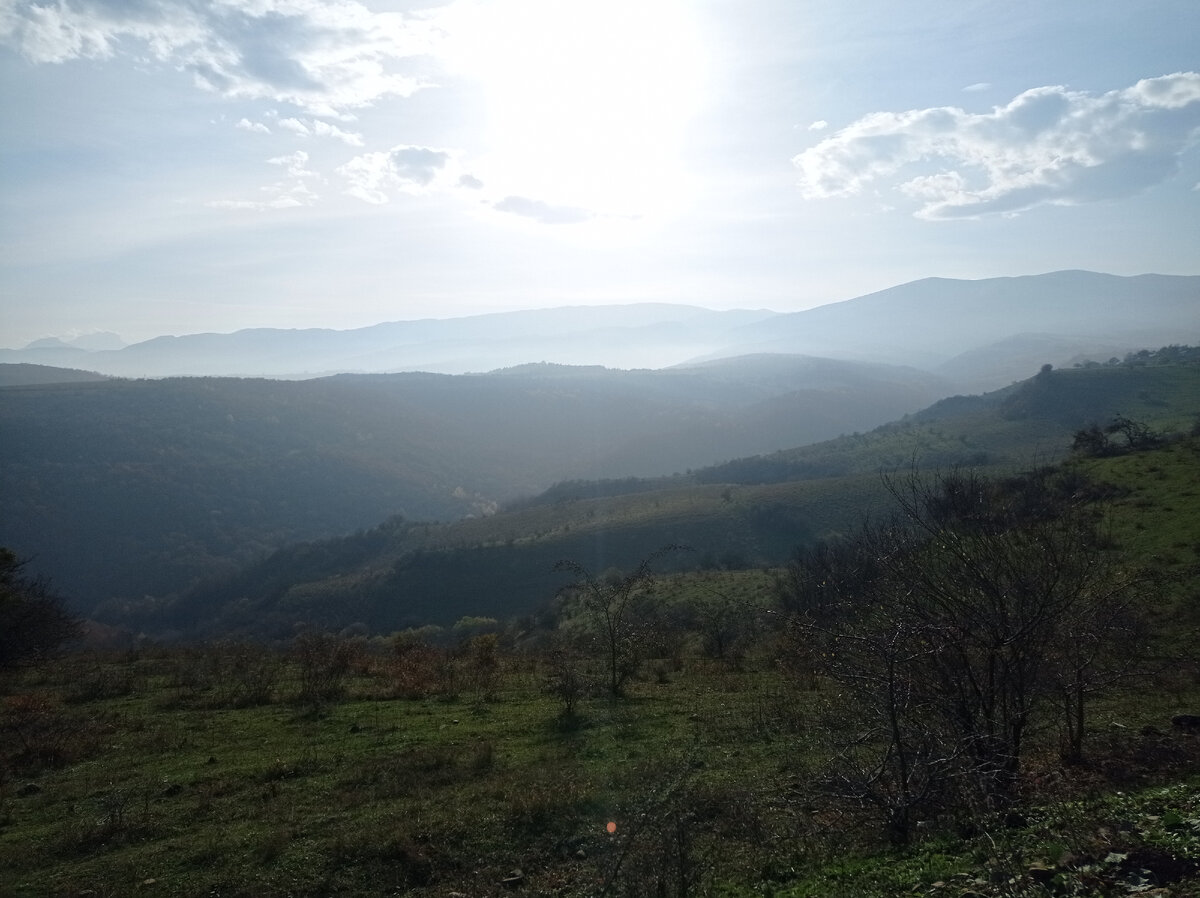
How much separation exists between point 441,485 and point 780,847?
15438cm

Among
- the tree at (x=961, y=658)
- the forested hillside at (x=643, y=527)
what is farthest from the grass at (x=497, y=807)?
the forested hillside at (x=643, y=527)

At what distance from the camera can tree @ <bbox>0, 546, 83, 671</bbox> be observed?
1694 centimetres

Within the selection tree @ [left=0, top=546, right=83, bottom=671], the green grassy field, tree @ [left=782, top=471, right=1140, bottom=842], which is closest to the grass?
the green grassy field

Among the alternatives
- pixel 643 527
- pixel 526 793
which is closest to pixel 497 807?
pixel 526 793

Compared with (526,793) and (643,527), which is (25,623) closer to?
(526,793)

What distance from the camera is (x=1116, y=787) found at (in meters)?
7.76

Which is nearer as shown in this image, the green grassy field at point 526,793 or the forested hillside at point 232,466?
the green grassy field at point 526,793

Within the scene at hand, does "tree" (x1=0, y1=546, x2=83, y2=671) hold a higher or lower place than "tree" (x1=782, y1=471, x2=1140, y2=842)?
lower

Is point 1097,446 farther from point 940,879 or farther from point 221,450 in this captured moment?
point 221,450

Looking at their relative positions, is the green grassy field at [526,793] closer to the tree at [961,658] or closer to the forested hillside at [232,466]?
the tree at [961,658]

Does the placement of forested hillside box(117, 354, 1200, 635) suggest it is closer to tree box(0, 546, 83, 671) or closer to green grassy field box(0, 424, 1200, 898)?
green grassy field box(0, 424, 1200, 898)

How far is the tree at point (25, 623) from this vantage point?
55.6ft

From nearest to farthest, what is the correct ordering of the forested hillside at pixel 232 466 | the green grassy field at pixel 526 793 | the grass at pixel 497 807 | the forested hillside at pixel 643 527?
the green grassy field at pixel 526 793 < the grass at pixel 497 807 < the forested hillside at pixel 643 527 < the forested hillside at pixel 232 466

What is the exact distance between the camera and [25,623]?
17.2 metres
